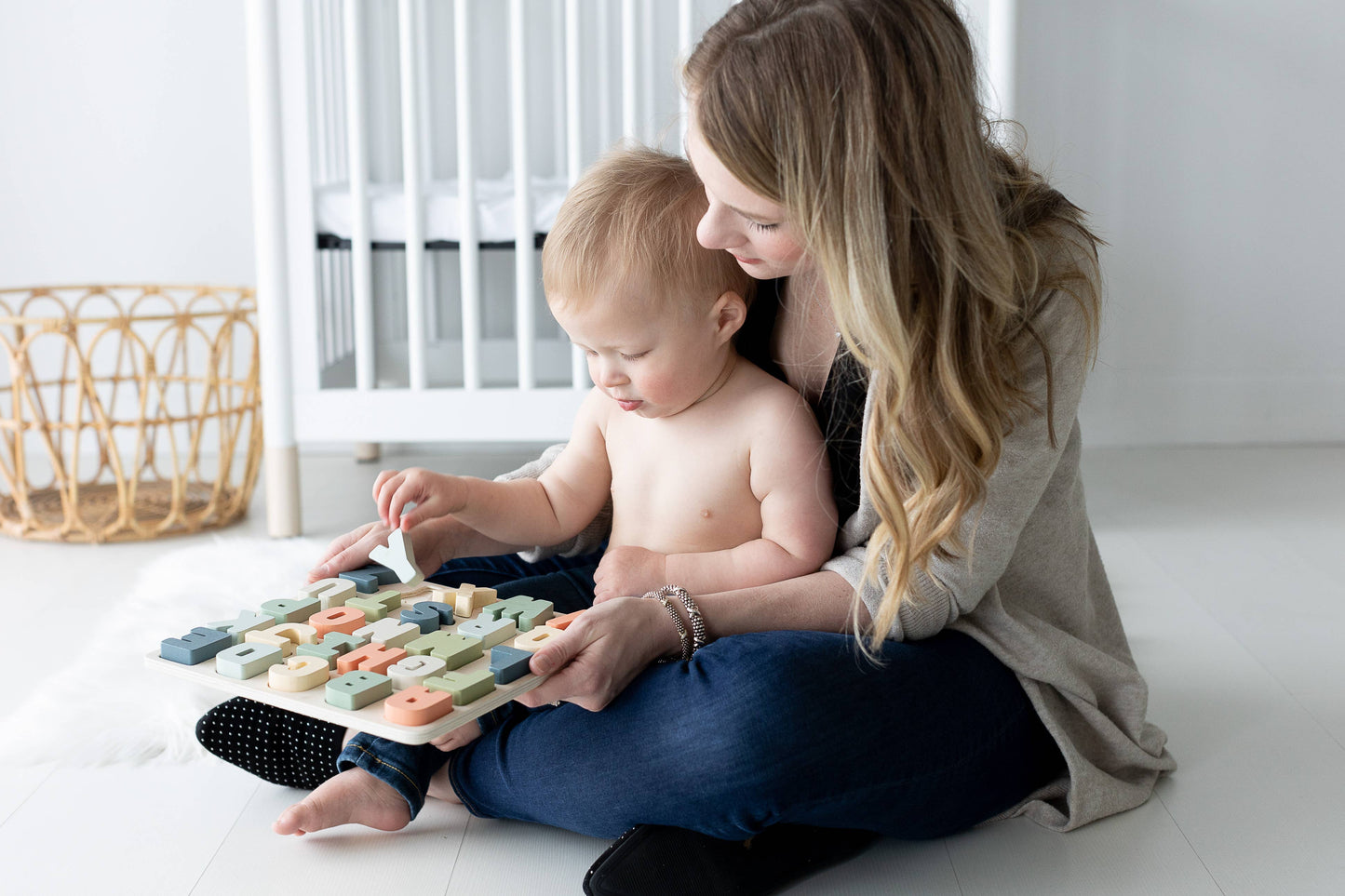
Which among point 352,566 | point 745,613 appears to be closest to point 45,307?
point 352,566

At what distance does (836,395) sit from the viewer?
98 cm

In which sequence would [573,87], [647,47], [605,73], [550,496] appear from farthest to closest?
Result: [605,73]
[647,47]
[573,87]
[550,496]

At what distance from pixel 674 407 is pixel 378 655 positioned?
32cm

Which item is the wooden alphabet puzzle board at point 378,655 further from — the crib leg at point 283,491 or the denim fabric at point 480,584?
the crib leg at point 283,491

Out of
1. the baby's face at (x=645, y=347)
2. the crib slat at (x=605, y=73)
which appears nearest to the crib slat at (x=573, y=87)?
the crib slat at (x=605, y=73)

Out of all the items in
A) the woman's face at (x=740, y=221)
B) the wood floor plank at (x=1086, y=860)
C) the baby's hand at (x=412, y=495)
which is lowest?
the wood floor plank at (x=1086, y=860)

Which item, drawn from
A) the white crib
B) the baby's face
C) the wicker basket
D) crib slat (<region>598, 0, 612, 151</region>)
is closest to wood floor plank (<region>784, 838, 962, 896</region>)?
the baby's face

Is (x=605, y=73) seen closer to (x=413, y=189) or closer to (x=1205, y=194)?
(x=413, y=189)

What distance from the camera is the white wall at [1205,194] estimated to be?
2.27 meters

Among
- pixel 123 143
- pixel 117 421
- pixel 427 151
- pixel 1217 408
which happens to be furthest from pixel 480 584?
pixel 1217 408

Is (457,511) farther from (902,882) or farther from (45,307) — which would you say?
(45,307)

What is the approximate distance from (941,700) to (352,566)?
50 centimetres

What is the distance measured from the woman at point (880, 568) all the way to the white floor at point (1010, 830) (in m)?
0.03

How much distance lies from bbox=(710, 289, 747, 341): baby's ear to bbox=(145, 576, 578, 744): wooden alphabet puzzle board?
0.26 metres
